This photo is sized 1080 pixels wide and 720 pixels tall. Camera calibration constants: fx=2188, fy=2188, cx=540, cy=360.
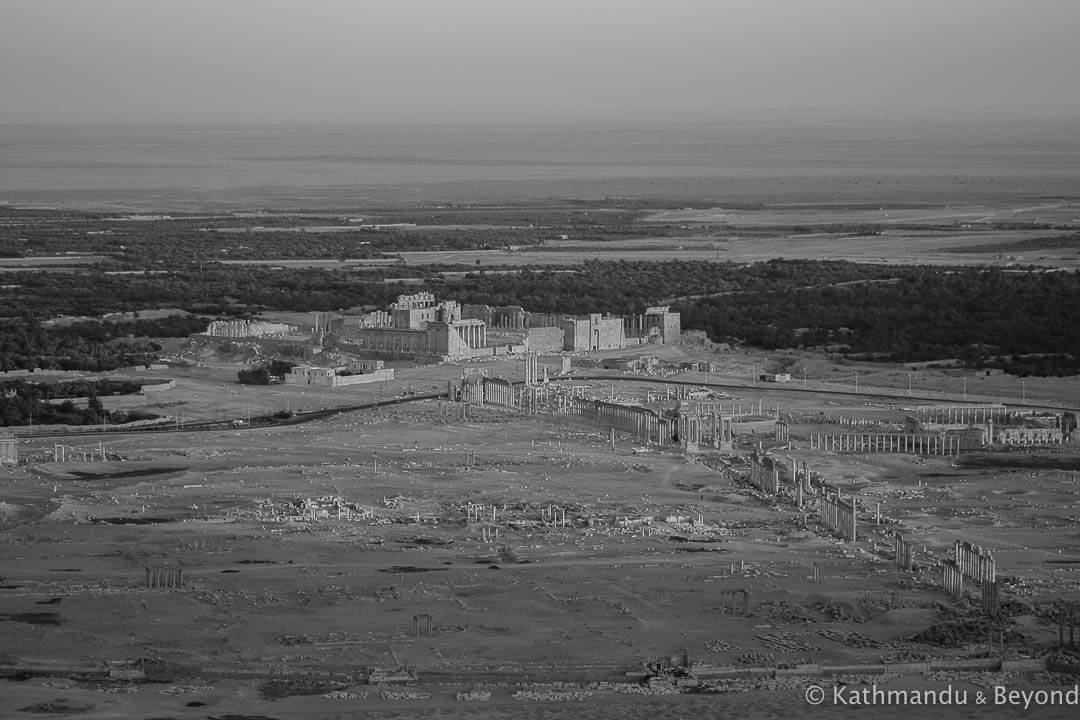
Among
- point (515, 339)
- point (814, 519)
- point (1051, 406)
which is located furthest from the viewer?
point (515, 339)

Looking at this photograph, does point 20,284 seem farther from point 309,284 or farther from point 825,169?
point 825,169

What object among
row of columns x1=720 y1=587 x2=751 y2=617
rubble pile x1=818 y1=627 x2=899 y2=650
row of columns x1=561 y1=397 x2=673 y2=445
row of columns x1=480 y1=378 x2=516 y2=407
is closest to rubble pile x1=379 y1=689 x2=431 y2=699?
row of columns x1=720 y1=587 x2=751 y2=617

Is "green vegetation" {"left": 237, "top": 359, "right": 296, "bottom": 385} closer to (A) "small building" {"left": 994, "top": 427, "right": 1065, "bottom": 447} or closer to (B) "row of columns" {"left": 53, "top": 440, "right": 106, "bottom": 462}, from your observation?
(B) "row of columns" {"left": 53, "top": 440, "right": 106, "bottom": 462}

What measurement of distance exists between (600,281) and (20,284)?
13981 mm

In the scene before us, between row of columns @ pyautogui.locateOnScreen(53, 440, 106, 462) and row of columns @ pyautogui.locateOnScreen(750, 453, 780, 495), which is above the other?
row of columns @ pyautogui.locateOnScreen(750, 453, 780, 495)

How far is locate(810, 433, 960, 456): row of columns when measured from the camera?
28219mm

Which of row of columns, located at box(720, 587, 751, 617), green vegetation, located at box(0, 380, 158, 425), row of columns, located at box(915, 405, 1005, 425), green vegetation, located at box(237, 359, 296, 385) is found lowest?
green vegetation, located at box(237, 359, 296, 385)

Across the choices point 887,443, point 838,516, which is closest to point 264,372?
point 887,443

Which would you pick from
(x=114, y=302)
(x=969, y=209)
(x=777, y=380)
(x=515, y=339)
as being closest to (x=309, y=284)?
(x=114, y=302)

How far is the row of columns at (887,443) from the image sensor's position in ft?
92.6

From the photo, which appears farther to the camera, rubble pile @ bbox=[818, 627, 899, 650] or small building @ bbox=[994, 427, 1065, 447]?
small building @ bbox=[994, 427, 1065, 447]

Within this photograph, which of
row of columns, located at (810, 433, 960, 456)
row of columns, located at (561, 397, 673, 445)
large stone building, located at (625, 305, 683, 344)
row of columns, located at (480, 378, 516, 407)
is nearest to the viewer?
row of columns, located at (810, 433, 960, 456)

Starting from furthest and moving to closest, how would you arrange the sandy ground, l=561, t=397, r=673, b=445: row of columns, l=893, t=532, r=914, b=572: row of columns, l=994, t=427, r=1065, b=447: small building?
l=561, t=397, r=673, b=445: row of columns, l=994, t=427, r=1065, b=447: small building, l=893, t=532, r=914, b=572: row of columns, the sandy ground

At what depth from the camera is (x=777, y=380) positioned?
35250 millimetres
